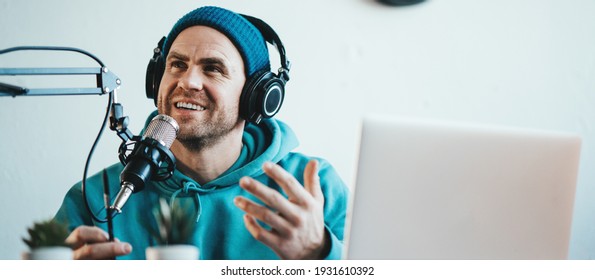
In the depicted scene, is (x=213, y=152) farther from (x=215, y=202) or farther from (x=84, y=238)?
(x=84, y=238)

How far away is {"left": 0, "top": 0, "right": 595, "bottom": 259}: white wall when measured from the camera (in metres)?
1.67

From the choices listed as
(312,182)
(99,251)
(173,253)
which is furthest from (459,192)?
(99,251)

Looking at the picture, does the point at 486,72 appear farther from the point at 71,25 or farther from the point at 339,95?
the point at 71,25

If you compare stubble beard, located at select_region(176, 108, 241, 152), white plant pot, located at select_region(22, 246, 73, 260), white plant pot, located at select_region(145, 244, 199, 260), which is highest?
stubble beard, located at select_region(176, 108, 241, 152)

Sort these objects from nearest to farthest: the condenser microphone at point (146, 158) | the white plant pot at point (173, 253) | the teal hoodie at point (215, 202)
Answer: the white plant pot at point (173, 253), the condenser microphone at point (146, 158), the teal hoodie at point (215, 202)

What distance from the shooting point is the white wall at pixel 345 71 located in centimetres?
167

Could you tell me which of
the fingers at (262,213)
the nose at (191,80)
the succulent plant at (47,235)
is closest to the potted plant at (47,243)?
the succulent plant at (47,235)

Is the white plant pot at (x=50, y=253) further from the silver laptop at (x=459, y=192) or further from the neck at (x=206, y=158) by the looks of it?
the neck at (x=206, y=158)

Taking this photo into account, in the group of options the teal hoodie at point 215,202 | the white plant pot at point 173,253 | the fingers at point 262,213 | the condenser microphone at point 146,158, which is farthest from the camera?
the teal hoodie at point 215,202

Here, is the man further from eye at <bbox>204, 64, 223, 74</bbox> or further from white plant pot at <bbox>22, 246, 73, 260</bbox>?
white plant pot at <bbox>22, 246, 73, 260</bbox>

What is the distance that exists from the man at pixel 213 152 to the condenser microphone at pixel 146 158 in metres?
0.25

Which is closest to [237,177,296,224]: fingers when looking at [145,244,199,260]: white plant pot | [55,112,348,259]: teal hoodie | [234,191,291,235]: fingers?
[234,191,291,235]: fingers

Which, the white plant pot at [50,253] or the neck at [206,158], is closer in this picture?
the white plant pot at [50,253]
